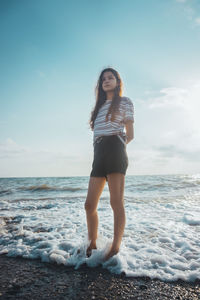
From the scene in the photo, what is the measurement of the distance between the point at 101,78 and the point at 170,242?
275cm

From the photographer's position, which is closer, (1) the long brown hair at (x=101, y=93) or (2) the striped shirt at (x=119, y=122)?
(2) the striped shirt at (x=119, y=122)

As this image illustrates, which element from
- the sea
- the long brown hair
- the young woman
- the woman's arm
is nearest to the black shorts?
the young woman

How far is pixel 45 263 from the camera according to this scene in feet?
8.13

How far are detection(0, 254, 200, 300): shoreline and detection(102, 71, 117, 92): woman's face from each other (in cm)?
224

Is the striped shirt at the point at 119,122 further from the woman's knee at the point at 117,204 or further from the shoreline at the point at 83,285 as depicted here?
the shoreline at the point at 83,285

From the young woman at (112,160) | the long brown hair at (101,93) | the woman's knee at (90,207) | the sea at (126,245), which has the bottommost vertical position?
the sea at (126,245)

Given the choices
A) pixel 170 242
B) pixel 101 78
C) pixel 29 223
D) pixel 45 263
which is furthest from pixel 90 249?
pixel 29 223

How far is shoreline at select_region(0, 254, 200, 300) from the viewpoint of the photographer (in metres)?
1.73

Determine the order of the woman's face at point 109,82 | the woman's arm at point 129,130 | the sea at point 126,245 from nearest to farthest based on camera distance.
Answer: the sea at point 126,245
the woman's arm at point 129,130
the woman's face at point 109,82

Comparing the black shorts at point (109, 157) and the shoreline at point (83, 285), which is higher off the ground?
the black shorts at point (109, 157)

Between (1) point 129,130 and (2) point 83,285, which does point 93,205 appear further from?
(1) point 129,130

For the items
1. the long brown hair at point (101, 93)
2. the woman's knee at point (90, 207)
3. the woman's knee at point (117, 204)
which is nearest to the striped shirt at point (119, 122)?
the long brown hair at point (101, 93)

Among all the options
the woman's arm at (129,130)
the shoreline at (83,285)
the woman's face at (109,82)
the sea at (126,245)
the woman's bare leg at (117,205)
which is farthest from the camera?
the woman's face at (109,82)

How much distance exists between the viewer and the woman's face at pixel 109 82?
2.79 m
